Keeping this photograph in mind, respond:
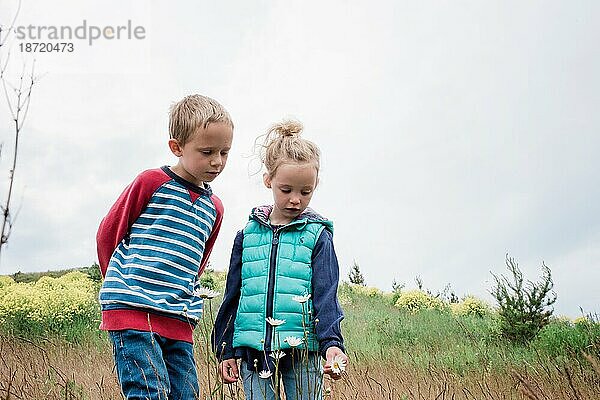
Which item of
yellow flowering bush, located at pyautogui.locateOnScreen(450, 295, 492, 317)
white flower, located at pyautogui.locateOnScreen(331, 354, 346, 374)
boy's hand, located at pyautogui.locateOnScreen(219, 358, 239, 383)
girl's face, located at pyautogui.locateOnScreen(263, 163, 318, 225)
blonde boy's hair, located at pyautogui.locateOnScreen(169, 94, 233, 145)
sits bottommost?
white flower, located at pyautogui.locateOnScreen(331, 354, 346, 374)

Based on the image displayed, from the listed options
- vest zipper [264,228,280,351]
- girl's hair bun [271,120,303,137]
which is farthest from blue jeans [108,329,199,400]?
girl's hair bun [271,120,303,137]

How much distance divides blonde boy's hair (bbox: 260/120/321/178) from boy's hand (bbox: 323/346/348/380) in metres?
0.78

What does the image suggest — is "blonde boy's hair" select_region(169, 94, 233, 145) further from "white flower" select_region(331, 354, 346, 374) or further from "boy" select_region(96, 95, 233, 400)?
"white flower" select_region(331, 354, 346, 374)

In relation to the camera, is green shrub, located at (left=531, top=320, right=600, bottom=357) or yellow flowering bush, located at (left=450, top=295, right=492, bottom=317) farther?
yellow flowering bush, located at (left=450, top=295, right=492, bottom=317)

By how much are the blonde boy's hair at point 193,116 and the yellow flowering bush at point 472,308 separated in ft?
25.9

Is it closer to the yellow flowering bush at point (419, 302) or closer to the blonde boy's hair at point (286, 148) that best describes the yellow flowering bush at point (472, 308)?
the yellow flowering bush at point (419, 302)

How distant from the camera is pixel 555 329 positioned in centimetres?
785

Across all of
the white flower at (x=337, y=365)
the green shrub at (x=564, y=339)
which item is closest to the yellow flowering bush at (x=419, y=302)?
the green shrub at (x=564, y=339)

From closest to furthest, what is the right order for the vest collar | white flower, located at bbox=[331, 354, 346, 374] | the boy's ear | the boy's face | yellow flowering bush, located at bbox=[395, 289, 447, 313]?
white flower, located at bbox=[331, 354, 346, 374]
the vest collar
the boy's face
the boy's ear
yellow flowering bush, located at bbox=[395, 289, 447, 313]

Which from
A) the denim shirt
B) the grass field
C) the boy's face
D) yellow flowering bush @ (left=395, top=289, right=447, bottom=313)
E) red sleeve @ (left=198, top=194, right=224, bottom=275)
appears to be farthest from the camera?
yellow flowering bush @ (left=395, top=289, right=447, bottom=313)

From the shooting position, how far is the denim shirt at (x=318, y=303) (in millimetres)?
2955

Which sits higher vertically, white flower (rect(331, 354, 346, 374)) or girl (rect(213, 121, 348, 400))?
girl (rect(213, 121, 348, 400))

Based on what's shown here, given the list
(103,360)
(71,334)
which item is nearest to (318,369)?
(103,360)

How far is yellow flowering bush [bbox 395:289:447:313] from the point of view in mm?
11234
